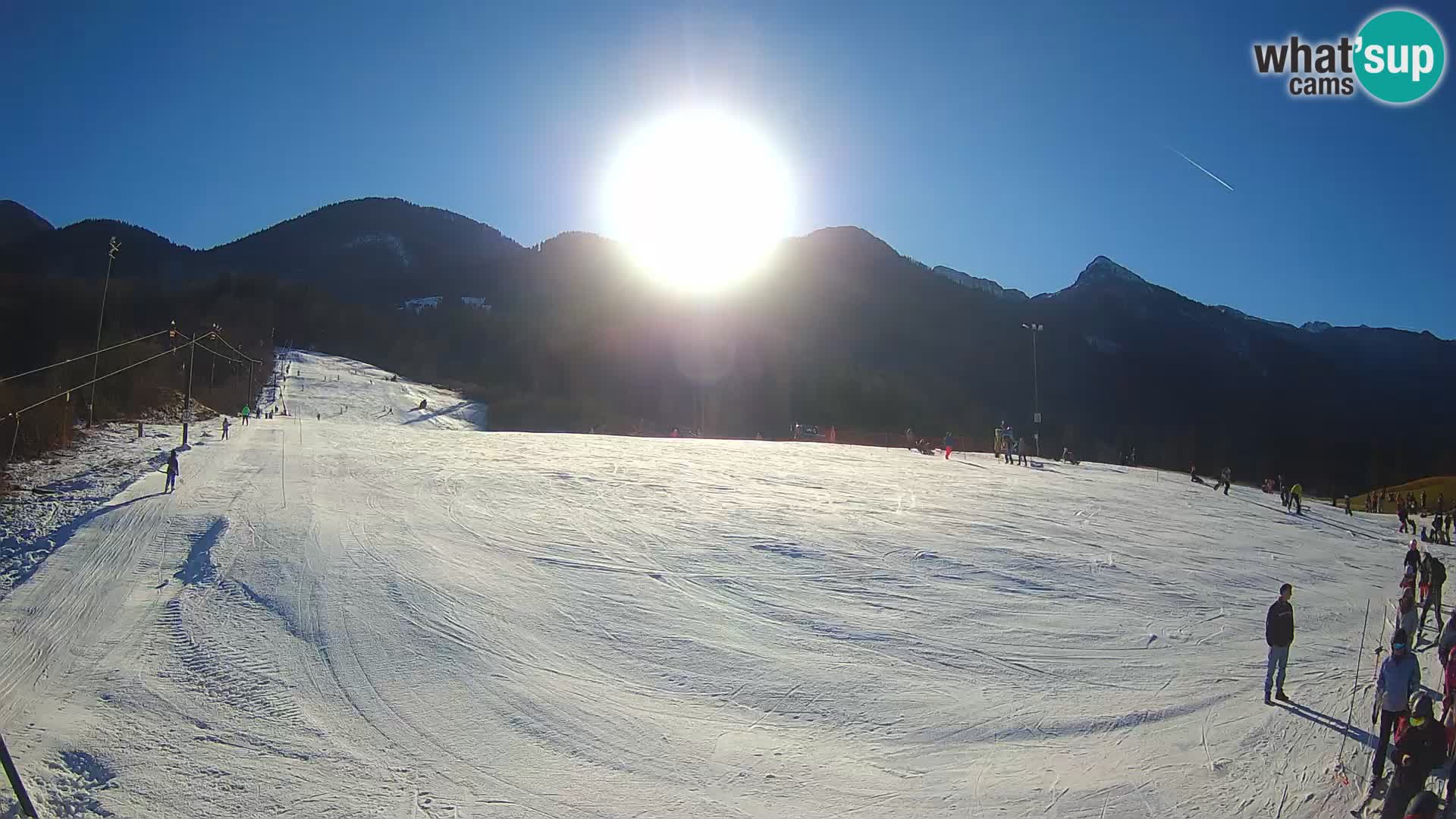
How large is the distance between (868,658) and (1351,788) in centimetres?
475

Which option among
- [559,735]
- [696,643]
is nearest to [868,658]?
[696,643]

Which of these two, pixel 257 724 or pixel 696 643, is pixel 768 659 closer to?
pixel 696 643

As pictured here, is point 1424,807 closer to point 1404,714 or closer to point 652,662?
point 1404,714

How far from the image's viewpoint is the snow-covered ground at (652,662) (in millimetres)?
6379

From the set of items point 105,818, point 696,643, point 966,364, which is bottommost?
point 105,818

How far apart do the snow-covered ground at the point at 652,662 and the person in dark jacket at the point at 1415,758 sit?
697 millimetres

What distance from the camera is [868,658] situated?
9227mm

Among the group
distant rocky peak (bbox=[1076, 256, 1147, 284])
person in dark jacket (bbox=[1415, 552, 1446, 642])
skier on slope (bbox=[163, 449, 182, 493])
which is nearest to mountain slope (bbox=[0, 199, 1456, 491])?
distant rocky peak (bbox=[1076, 256, 1147, 284])

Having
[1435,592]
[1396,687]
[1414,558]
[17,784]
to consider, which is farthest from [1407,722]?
[1414,558]

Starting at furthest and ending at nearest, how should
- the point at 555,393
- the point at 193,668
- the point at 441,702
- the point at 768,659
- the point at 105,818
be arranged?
1. the point at 555,393
2. the point at 768,659
3. the point at 193,668
4. the point at 441,702
5. the point at 105,818

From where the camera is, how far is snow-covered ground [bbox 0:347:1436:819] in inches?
251

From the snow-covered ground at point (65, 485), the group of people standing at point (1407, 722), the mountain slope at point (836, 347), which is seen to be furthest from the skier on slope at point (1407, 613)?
the mountain slope at point (836, 347)

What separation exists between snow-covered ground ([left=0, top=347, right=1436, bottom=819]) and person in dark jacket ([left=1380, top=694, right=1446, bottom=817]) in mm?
697

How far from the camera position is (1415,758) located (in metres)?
5.80
